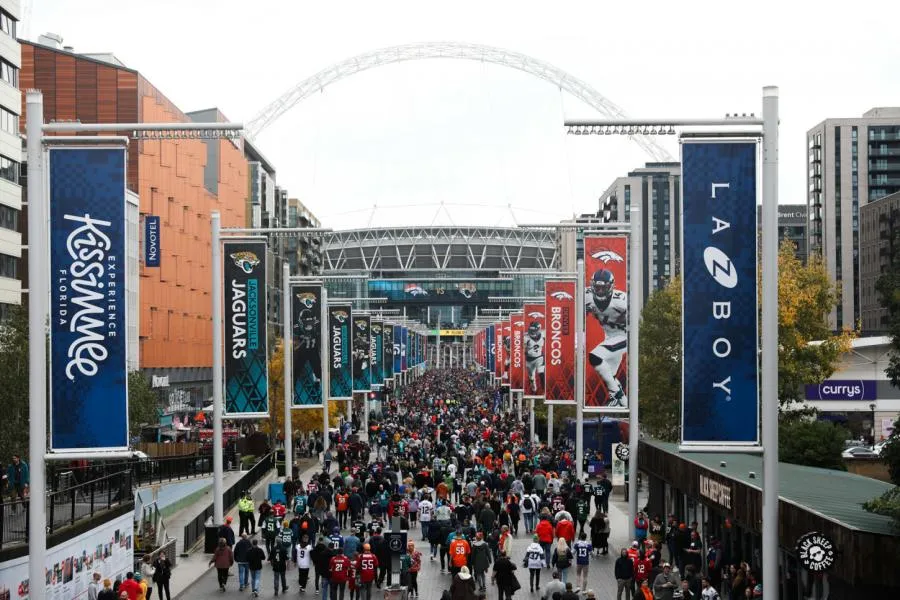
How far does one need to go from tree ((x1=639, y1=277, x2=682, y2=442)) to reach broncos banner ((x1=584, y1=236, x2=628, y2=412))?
19.3 m

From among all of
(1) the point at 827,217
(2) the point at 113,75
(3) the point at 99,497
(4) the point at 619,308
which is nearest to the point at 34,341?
(3) the point at 99,497

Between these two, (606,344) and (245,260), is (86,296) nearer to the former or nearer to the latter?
(245,260)

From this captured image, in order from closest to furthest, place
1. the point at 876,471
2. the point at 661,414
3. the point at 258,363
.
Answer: the point at 258,363 < the point at 876,471 < the point at 661,414

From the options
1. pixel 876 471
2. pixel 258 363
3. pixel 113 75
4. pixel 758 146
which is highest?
pixel 113 75

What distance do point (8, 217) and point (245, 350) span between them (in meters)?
34.0

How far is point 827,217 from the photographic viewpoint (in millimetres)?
173500

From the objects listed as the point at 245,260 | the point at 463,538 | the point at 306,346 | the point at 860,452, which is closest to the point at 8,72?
the point at 306,346

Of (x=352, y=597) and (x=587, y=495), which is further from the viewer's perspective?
(x=587, y=495)

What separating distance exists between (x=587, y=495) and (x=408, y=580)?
1146cm

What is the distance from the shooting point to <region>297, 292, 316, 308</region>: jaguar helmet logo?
45656 millimetres

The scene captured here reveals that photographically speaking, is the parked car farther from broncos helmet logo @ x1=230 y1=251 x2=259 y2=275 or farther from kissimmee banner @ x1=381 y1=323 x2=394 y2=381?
broncos helmet logo @ x1=230 y1=251 x2=259 y2=275

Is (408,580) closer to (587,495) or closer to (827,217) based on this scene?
(587,495)

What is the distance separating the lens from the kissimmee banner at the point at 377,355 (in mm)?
71631

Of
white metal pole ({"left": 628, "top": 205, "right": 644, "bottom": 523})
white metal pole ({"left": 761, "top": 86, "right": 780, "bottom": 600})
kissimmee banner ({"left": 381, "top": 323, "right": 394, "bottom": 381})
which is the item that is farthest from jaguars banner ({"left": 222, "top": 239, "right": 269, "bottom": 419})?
kissimmee banner ({"left": 381, "top": 323, "right": 394, "bottom": 381})
